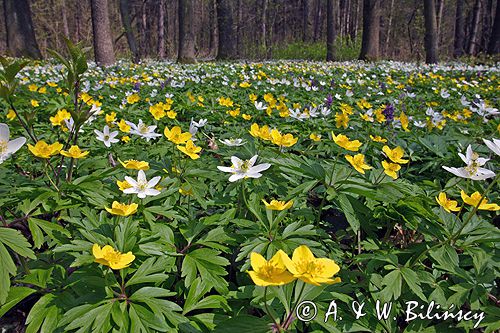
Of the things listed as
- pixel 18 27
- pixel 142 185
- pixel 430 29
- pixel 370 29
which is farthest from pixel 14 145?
pixel 18 27

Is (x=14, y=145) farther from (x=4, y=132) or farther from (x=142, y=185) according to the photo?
(x=142, y=185)

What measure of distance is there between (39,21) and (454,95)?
3212cm

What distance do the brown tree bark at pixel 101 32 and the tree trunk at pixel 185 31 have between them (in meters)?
4.67

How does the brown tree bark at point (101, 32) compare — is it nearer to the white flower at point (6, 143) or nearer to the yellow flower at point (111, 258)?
the white flower at point (6, 143)

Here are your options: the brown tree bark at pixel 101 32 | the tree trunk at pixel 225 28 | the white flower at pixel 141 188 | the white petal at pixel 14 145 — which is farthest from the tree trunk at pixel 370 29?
the white petal at pixel 14 145

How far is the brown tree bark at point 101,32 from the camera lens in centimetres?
1064

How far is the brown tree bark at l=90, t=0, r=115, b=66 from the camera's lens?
419 inches

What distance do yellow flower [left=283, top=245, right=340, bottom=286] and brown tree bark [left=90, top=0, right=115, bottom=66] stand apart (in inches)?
448

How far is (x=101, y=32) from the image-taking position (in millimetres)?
11047

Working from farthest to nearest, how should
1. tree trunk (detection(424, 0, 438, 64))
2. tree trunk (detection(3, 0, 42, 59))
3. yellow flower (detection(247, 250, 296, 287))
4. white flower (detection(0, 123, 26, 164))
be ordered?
1. tree trunk (detection(3, 0, 42, 59))
2. tree trunk (detection(424, 0, 438, 64))
3. white flower (detection(0, 123, 26, 164))
4. yellow flower (detection(247, 250, 296, 287))

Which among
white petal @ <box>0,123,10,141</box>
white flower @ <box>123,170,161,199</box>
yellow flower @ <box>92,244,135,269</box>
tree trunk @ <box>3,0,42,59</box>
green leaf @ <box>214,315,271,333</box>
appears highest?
tree trunk @ <box>3,0,42,59</box>

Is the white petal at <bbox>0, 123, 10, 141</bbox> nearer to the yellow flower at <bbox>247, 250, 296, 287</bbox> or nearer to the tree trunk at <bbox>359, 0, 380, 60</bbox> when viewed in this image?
the yellow flower at <bbox>247, 250, 296, 287</bbox>

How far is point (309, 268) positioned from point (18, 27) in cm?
1971

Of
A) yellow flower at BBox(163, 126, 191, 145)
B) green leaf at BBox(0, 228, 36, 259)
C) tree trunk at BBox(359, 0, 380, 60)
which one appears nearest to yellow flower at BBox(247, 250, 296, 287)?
green leaf at BBox(0, 228, 36, 259)
